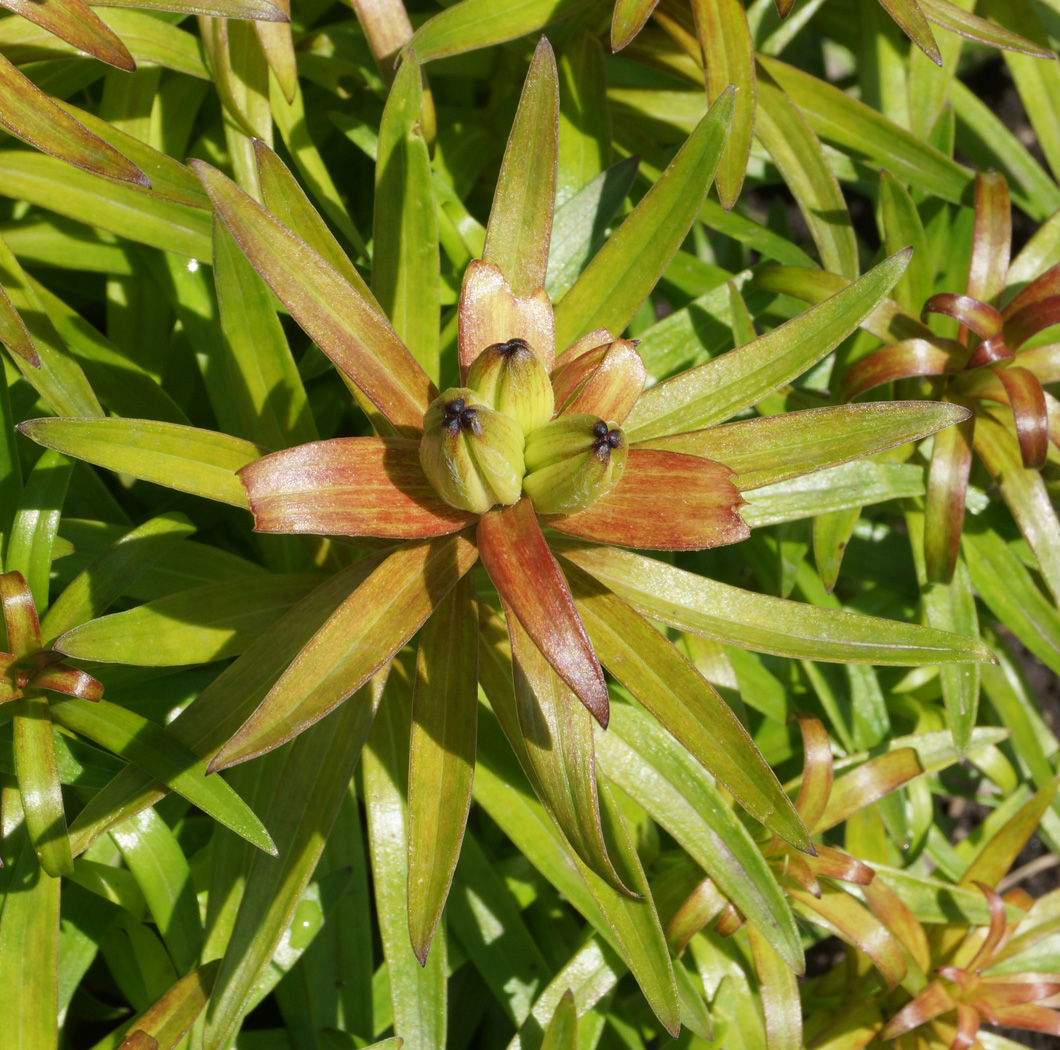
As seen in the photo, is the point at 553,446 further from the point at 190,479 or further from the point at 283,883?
the point at 283,883

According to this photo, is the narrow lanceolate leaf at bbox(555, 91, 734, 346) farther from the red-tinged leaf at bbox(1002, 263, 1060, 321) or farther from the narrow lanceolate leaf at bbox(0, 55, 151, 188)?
the red-tinged leaf at bbox(1002, 263, 1060, 321)

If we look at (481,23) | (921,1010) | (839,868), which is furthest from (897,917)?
(481,23)

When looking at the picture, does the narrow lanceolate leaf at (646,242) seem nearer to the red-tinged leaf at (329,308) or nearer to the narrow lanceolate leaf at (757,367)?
the narrow lanceolate leaf at (757,367)

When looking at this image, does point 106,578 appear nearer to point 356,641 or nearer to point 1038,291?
point 356,641

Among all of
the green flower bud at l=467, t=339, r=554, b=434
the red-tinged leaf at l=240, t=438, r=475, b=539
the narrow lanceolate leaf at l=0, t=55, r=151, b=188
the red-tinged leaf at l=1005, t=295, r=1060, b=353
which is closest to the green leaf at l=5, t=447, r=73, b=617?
the narrow lanceolate leaf at l=0, t=55, r=151, b=188

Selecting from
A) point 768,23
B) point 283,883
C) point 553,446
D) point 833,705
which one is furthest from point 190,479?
point 768,23

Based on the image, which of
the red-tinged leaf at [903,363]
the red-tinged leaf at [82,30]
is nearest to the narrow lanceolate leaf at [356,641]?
the red-tinged leaf at [82,30]
